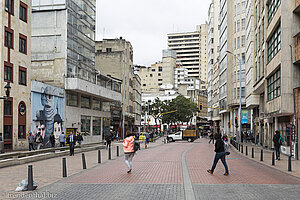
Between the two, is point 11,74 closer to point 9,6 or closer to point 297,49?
point 9,6

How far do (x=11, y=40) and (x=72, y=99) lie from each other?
1306 centimetres

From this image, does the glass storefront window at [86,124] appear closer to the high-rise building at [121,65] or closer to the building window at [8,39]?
the building window at [8,39]

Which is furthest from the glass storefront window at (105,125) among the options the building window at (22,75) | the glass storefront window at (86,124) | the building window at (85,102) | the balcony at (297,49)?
the balcony at (297,49)

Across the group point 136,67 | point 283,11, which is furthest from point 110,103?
point 136,67

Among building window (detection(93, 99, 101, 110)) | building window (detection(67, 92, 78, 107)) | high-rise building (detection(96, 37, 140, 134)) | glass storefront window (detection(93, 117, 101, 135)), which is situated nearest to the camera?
building window (detection(67, 92, 78, 107))

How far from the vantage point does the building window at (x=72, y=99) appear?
1698 inches

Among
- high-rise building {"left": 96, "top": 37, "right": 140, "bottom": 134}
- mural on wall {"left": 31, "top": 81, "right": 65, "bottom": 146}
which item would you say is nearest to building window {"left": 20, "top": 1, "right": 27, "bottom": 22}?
mural on wall {"left": 31, "top": 81, "right": 65, "bottom": 146}

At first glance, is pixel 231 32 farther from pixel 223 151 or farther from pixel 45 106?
pixel 223 151

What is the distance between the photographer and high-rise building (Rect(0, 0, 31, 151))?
31047mm

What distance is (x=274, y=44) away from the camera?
28.9 meters

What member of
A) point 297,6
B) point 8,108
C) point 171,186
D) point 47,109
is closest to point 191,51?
point 47,109

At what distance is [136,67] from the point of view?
15300 cm

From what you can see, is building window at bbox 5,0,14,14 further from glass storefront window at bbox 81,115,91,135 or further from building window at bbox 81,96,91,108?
glass storefront window at bbox 81,115,91,135

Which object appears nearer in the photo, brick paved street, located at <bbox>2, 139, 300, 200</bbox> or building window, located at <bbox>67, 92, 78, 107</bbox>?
brick paved street, located at <bbox>2, 139, 300, 200</bbox>
